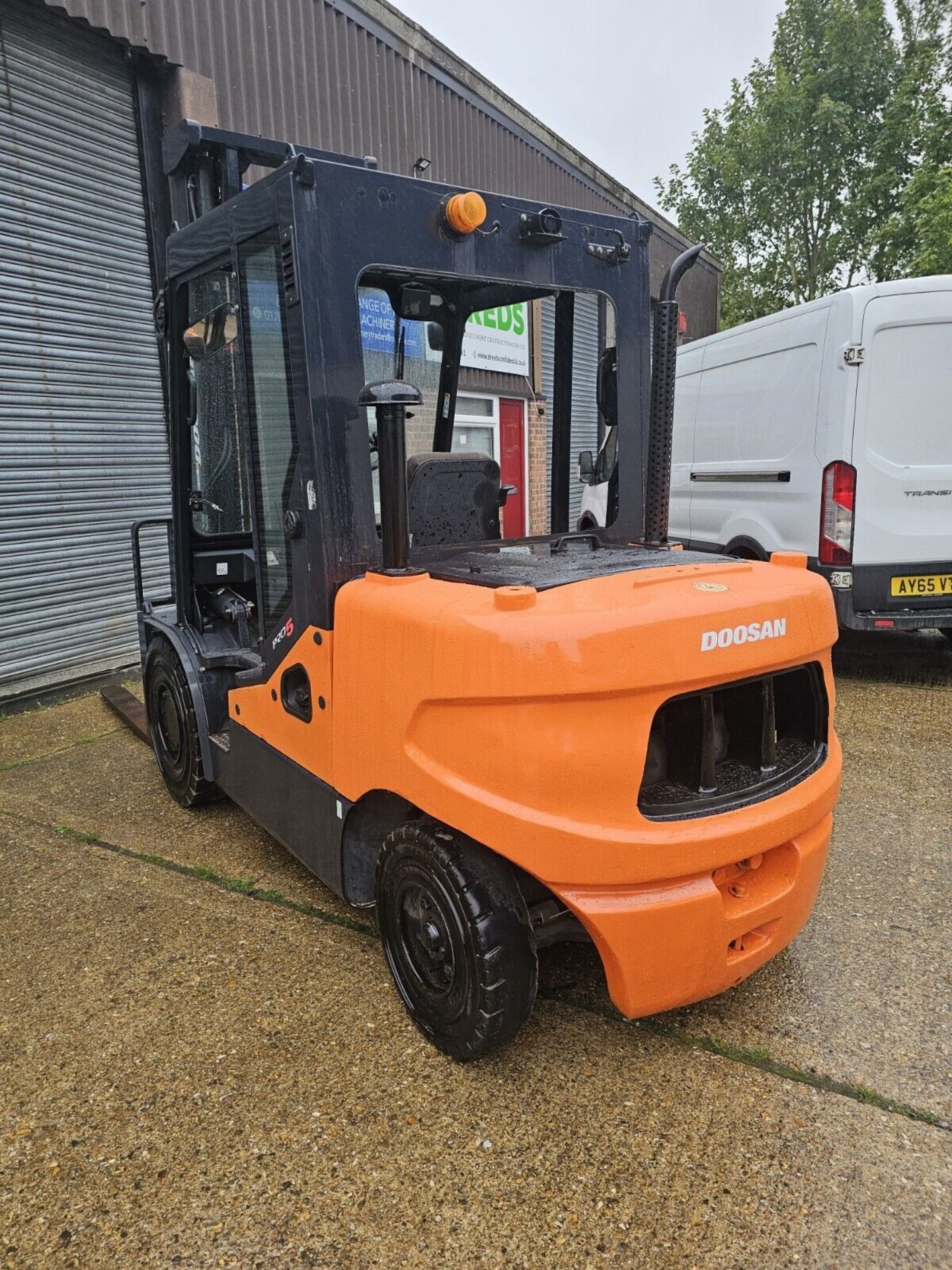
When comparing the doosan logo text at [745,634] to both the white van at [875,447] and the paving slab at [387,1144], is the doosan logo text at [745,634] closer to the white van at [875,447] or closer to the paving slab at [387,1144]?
the paving slab at [387,1144]

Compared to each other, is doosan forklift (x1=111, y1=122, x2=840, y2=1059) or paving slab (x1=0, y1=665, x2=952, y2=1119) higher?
doosan forklift (x1=111, y1=122, x2=840, y2=1059)

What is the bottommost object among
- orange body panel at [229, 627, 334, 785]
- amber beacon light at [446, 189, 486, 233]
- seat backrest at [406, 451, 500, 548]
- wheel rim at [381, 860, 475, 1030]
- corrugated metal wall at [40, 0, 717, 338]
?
wheel rim at [381, 860, 475, 1030]

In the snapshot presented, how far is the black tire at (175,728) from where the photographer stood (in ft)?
12.4

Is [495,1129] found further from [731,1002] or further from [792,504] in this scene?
[792,504]

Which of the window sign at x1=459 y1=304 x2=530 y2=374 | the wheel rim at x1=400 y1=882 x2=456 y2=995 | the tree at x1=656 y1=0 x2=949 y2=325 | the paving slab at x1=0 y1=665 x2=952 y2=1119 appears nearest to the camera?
the wheel rim at x1=400 y1=882 x2=456 y2=995

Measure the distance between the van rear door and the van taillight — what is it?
1.8 inches

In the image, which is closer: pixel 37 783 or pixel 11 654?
pixel 37 783

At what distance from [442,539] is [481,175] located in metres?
8.95

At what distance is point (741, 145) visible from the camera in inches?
1053

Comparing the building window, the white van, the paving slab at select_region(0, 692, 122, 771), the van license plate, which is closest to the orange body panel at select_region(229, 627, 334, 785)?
the building window

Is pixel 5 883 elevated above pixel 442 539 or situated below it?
below

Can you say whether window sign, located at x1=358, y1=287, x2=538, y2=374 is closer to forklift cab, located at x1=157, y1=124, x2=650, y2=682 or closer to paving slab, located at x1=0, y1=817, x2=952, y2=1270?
forklift cab, located at x1=157, y1=124, x2=650, y2=682

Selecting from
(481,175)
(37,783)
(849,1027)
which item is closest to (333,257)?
(849,1027)

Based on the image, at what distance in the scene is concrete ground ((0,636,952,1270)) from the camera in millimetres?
1844
